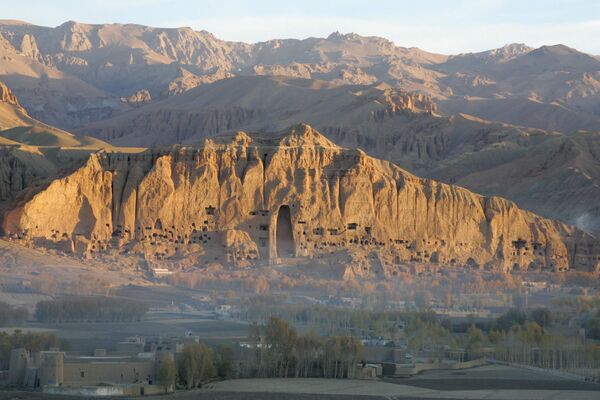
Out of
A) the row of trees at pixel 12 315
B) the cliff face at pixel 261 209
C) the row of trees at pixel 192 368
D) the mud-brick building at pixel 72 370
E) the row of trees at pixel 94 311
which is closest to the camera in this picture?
the mud-brick building at pixel 72 370

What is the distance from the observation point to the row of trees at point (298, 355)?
278ft

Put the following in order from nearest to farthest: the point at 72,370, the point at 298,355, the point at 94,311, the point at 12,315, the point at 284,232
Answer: the point at 72,370
the point at 298,355
the point at 12,315
the point at 94,311
the point at 284,232

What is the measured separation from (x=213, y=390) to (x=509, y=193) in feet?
339

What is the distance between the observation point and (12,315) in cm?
10350

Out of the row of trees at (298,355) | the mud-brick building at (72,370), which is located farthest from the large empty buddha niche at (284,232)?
the mud-brick building at (72,370)

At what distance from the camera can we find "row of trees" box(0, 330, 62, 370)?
83312 millimetres

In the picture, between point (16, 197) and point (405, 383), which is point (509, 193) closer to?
point (16, 197)

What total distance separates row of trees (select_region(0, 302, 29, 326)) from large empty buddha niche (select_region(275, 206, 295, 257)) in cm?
2817

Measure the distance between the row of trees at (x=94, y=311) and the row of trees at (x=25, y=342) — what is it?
19776 mm

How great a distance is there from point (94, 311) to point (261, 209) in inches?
894

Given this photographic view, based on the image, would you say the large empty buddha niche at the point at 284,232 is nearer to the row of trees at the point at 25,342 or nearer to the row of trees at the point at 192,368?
the row of trees at the point at 25,342

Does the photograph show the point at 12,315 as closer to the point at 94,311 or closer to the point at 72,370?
the point at 94,311

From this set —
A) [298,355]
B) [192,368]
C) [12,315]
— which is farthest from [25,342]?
[12,315]

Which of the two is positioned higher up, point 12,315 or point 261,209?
point 261,209
